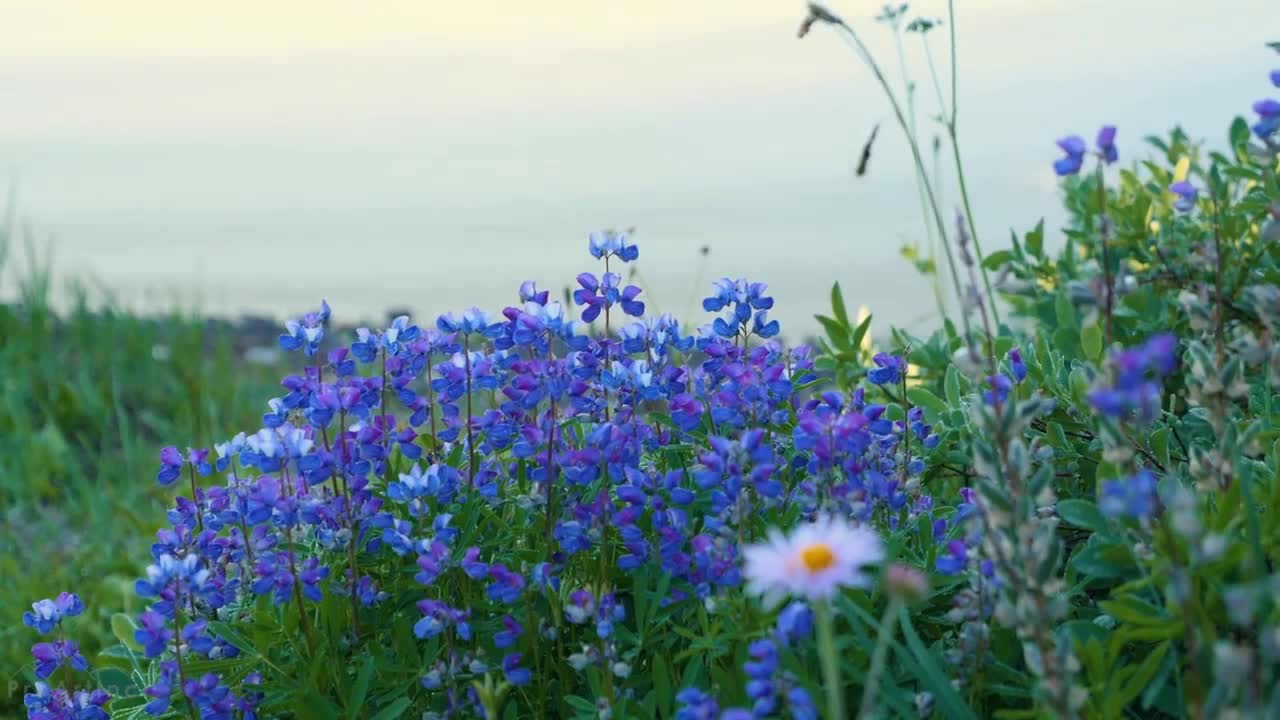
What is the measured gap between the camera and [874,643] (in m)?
2.22

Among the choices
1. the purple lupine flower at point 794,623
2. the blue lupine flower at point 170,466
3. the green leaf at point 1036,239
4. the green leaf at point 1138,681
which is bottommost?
the green leaf at point 1138,681

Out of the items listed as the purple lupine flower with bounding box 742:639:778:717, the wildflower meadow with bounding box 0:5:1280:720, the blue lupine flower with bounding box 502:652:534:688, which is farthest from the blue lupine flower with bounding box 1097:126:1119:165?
the blue lupine flower with bounding box 502:652:534:688

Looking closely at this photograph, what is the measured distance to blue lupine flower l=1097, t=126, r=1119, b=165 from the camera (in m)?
2.09

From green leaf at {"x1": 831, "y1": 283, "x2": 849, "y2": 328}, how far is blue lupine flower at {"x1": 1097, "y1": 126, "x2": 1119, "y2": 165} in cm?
139

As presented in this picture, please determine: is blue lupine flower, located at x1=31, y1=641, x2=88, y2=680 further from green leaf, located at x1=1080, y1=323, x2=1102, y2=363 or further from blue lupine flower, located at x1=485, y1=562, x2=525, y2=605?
green leaf, located at x1=1080, y1=323, x2=1102, y2=363

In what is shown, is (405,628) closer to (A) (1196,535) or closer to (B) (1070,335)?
(A) (1196,535)

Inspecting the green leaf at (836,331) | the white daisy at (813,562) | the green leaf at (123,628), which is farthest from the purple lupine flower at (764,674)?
the green leaf at (123,628)

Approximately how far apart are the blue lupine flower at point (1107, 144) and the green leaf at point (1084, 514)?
0.58 meters

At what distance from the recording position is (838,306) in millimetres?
3594

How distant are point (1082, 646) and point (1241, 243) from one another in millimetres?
2162

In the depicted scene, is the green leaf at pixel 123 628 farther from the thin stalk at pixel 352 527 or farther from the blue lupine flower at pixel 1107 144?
the blue lupine flower at pixel 1107 144

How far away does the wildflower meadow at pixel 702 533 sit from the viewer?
6.59 ft

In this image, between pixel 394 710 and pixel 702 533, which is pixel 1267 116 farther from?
pixel 394 710

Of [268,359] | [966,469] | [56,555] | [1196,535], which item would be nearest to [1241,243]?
[966,469]
